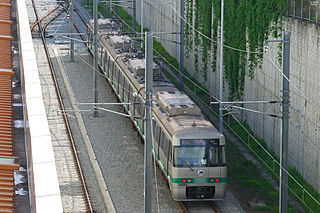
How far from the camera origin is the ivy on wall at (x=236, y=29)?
3005cm

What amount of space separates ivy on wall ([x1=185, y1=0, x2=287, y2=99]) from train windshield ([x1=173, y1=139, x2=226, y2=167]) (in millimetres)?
8346

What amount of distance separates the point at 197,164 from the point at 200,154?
329 mm

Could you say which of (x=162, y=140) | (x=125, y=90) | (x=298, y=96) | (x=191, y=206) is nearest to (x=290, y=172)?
(x=298, y=96)

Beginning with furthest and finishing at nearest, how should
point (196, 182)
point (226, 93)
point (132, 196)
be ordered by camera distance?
point (226, 93)
point (132, 196)
point (196, 182)

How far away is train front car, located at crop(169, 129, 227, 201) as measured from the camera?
2233 centimetres

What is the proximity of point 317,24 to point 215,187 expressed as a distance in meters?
7.03

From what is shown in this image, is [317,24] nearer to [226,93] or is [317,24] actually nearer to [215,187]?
[215,187]

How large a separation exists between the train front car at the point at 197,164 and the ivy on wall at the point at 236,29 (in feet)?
27.4

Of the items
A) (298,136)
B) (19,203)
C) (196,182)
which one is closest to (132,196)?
(196,182)

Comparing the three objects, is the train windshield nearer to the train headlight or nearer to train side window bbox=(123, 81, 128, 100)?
the train headlight

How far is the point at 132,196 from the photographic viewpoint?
24.3 m

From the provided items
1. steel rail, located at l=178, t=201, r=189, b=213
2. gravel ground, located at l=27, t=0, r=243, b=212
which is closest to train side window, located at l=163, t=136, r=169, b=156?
gravel ground, located at l=27, t=0, r=243, b=212

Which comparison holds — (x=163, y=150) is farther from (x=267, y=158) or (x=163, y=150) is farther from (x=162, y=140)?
(x=267, y=158)

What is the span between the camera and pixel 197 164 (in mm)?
22359
